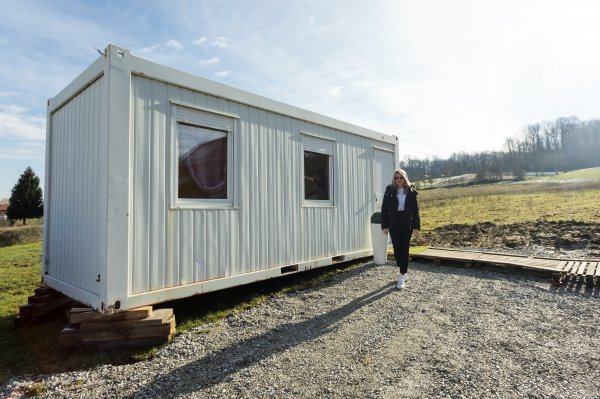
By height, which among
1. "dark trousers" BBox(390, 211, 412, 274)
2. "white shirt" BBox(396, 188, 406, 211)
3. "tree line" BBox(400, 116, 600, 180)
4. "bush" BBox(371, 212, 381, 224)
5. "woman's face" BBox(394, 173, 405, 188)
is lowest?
"dark trousers" BBox(390, 211, 412, 274)

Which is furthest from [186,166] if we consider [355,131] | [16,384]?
[355,131]

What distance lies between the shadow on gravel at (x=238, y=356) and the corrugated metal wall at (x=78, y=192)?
1.31m

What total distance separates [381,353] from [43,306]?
4.10 m

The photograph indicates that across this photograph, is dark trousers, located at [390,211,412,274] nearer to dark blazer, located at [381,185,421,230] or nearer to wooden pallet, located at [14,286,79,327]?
dark blazer, located at [381,185,421,230]

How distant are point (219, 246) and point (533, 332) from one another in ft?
11.7

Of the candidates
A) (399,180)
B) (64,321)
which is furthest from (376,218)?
(64,321)

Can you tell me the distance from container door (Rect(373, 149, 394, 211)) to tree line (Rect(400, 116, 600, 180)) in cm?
4309

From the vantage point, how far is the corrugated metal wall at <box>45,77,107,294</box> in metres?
3.47

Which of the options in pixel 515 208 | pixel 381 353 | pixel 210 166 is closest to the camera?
pixel 381 353

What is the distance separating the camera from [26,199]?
29.0 m

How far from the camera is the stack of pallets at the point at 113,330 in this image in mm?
3191

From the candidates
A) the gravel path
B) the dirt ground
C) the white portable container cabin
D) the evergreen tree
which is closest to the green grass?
the gravel path

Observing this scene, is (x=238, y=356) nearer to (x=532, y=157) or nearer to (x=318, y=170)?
(x=318, y=170)

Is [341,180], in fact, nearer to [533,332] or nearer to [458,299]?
[458,299]
